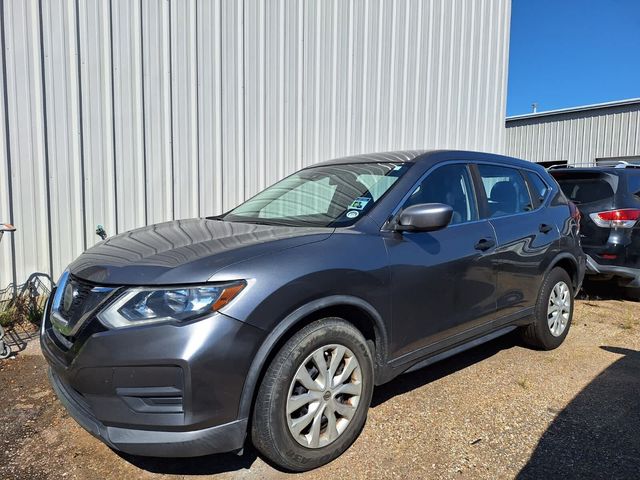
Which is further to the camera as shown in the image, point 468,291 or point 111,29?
point 111,29

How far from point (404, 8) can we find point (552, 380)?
21.6 ft

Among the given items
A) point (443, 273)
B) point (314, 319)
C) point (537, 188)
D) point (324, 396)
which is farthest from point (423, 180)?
point (537, 188)

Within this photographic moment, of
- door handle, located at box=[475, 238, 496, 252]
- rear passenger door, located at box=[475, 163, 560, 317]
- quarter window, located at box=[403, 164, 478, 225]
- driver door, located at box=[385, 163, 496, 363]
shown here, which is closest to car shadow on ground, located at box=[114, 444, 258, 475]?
driver door, located at box=[385, 163, 496, 363]

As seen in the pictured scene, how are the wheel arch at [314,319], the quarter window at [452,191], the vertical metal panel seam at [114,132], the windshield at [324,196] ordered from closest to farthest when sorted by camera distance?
the wheel arch at [314,319] < the windshield at [324,196] < the quarter window at [452,191] < the vertical metal panel seam at [114,132]

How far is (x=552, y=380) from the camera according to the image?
3539 mm

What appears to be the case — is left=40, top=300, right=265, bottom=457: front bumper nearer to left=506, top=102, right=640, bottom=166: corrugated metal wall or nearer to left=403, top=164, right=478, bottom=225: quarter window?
left=403, top=164, right=478, bottom=225: quarter window

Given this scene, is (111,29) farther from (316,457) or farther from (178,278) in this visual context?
(316,457)

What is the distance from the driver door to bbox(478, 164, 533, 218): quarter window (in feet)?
0.80

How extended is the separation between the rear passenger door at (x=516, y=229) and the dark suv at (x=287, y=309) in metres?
0.03

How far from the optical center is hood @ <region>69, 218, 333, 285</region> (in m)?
2.12

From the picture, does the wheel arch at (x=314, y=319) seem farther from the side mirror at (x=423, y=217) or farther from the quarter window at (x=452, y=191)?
the quarter window at (x=452, y=191)

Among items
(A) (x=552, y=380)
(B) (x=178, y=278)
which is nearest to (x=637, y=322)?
(A) (x=552, y=380)

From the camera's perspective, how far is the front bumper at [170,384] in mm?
1981

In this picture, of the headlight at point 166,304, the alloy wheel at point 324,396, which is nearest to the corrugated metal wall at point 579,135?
the alloy wheel at point 324,396
